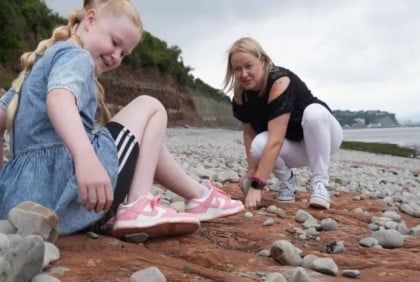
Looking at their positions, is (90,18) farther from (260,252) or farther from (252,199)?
(252,199)

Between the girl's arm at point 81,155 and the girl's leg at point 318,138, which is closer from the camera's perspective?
the girl's arm at point 81,155

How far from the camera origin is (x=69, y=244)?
2047 mm

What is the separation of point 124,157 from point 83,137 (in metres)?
0.40

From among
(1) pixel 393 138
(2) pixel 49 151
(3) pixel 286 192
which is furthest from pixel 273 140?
(1) pixel 393 138

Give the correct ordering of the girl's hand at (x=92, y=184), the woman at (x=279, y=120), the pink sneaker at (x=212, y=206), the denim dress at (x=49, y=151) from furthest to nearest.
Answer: the woman at (x=279, y=120)
the pink sneaker at (x=212, y=206)
the denim dress at (x=49, y=151)
the girl's hand at (x=92, y=184)

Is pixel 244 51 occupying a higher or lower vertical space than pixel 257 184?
higher

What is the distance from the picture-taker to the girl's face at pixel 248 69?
383 cm

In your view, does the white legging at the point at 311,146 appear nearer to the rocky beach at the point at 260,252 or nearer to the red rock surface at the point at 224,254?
the rocky beach at the point at 260,252

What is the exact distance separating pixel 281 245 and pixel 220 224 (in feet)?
2.35

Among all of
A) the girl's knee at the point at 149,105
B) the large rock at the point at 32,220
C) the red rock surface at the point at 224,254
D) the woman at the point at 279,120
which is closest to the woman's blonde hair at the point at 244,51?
the woman at the point at 279,120

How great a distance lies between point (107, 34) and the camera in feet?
7.54

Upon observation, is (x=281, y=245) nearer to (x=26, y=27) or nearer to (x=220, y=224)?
(x=220, y=224)

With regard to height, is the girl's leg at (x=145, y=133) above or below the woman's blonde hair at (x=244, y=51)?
below

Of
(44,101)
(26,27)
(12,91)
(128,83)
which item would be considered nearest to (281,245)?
(44,101)
